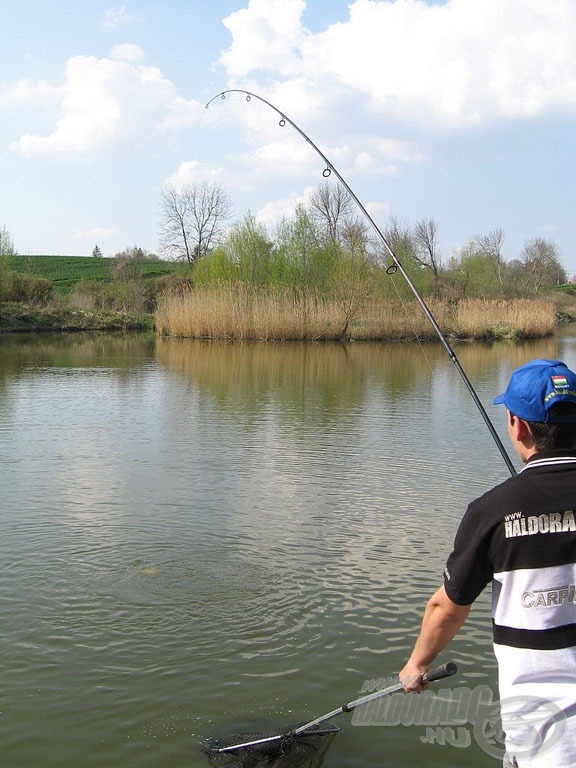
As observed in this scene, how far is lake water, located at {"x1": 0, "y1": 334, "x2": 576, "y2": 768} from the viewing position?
162 inches

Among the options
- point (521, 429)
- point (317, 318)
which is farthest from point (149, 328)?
point (521, 429)

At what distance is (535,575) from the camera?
2189mm

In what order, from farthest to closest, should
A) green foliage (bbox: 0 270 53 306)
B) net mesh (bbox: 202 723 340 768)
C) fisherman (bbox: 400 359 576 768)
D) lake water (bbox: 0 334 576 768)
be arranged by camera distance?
green foliage (bbox: 0 270 53 306) → lake water (bbox: 0 334 576 768) → net mesh (bbox: 202 723 340 768) → fisherman (bbox: 400 359 576 768)

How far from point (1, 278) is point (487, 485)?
3968 cm

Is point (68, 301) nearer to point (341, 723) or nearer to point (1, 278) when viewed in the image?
point (1, 278)

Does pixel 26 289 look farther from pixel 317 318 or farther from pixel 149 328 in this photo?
pixel 317 318

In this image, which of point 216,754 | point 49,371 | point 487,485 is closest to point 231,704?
point 216,754

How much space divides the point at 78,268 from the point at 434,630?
88422 millimetres

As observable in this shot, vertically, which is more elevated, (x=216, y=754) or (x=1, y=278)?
(x=1, y=278)

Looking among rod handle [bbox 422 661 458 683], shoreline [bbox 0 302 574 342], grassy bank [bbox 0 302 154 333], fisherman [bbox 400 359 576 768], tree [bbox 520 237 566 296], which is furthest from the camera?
tree [bbox 520 237 566 296]

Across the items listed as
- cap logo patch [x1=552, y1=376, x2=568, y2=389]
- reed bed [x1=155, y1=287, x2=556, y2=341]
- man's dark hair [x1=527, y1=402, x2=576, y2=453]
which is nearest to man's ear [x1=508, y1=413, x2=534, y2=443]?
man's dark hair [x1=527, y1=402, x2=576, y2=453]

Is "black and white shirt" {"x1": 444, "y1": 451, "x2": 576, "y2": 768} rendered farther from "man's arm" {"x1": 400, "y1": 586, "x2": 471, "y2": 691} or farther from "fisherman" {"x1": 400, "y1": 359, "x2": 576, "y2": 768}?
"man's arm" {"x1": 400, "y1": 586, "x2": 471, "y2": 691}

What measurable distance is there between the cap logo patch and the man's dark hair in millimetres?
48

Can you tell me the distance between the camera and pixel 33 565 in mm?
6129
